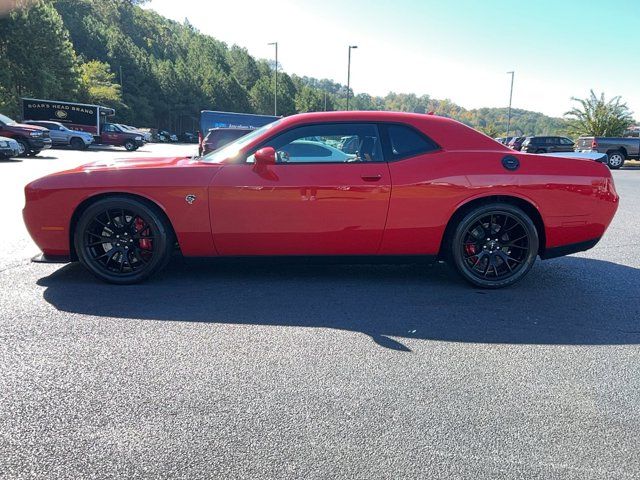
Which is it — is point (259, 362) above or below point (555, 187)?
below

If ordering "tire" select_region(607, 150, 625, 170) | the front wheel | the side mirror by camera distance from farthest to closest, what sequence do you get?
the front wheel
"tire" select_region(607, 150, 625, 170)
the side mirror

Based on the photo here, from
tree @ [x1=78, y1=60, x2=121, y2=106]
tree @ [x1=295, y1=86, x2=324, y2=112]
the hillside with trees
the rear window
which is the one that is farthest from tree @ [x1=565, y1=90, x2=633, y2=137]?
tree @ [x1=295, y1=86, x2=324, y2=112]

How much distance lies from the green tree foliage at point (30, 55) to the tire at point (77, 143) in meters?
13.4

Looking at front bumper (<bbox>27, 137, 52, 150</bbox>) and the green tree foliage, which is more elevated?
the green tree foliage

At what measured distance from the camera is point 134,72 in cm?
6456

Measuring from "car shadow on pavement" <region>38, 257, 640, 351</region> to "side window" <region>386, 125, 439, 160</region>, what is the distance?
1174mm

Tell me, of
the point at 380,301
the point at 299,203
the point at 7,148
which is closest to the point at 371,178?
the point at 299,203

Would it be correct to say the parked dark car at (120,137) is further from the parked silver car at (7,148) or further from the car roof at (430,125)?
the car roof at (430,125)

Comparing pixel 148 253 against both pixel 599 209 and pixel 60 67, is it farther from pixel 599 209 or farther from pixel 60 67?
pixel 60 67

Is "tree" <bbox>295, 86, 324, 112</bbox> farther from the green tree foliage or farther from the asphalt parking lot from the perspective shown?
the asphalt parking lot

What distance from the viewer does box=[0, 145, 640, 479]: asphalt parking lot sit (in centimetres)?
204

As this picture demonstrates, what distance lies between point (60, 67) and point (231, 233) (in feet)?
148

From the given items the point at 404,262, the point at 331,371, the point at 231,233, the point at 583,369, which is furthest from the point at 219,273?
the point at 583,369

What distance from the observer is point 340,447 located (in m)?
2.11
